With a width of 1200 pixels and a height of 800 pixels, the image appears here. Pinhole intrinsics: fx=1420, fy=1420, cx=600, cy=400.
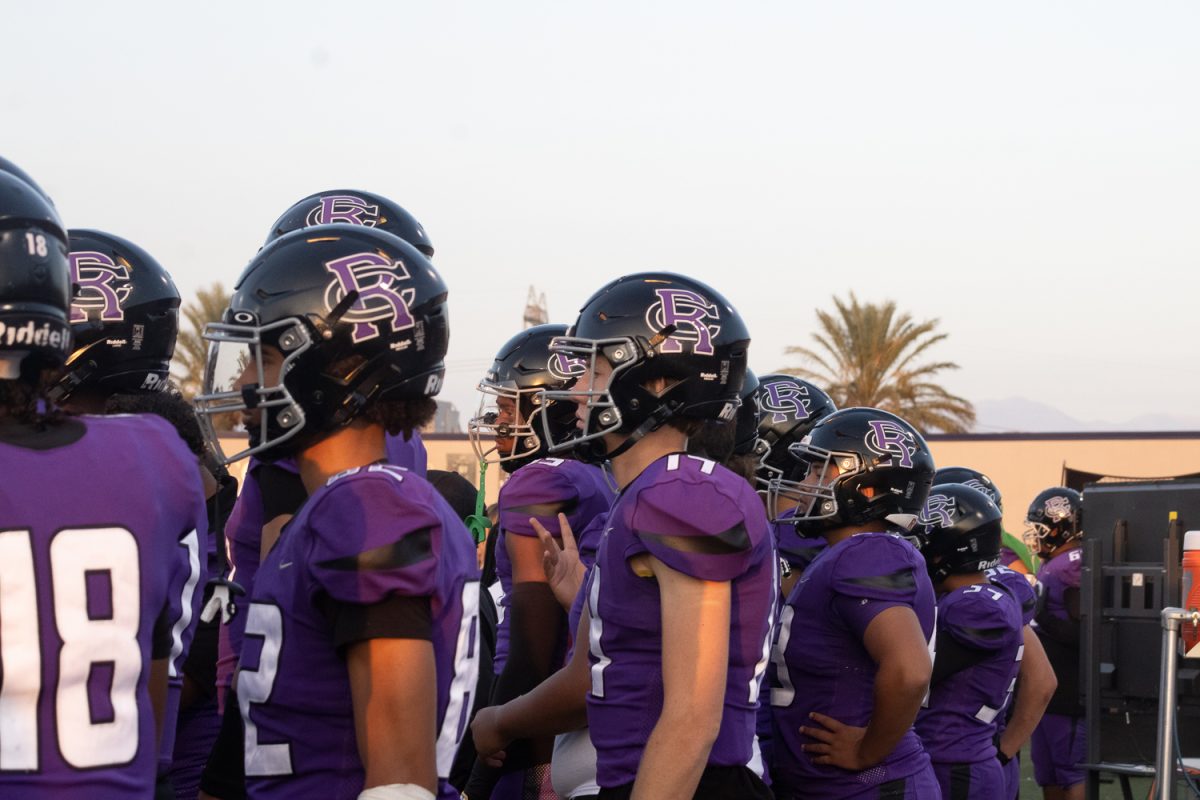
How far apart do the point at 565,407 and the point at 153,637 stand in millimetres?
2880

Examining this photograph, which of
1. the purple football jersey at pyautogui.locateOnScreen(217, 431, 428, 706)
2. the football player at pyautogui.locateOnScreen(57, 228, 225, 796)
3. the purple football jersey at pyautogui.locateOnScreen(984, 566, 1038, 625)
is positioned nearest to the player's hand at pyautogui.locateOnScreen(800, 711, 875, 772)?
the purple football jersey at pyautogui.locateOnScreen(217, 431, 428, 706)

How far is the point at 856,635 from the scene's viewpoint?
444 cm

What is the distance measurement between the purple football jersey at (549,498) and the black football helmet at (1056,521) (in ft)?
19.9

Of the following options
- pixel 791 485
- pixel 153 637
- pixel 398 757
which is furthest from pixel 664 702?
pixel 791 485

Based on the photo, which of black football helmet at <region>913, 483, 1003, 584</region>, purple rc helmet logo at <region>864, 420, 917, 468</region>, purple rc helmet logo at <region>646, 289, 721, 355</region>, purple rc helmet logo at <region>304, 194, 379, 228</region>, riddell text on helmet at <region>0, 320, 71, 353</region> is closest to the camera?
riddell text on helmet at <region>0, 320, 71, 353</region>

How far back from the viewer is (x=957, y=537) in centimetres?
634

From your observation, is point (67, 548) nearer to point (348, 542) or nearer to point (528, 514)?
point (348, 542)

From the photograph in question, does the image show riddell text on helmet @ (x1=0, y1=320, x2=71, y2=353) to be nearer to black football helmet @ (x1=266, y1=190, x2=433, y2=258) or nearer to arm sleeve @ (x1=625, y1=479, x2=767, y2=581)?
arm sleeve @ (x1=625, y1=479, x2=767, y2=581)

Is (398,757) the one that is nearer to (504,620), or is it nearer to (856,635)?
(856,635)

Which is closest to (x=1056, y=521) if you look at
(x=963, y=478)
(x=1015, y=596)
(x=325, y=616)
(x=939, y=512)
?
(x=963, y=478)

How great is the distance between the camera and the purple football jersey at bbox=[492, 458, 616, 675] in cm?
505

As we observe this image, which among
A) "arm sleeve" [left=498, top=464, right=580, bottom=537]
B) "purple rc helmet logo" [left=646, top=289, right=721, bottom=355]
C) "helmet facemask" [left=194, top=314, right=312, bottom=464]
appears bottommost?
"arm sleeve" [left=498, top=464, right=580, bottom=537]

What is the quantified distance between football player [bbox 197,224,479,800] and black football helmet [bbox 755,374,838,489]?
3.64 meters

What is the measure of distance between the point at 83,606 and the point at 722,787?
1682 millimetres
